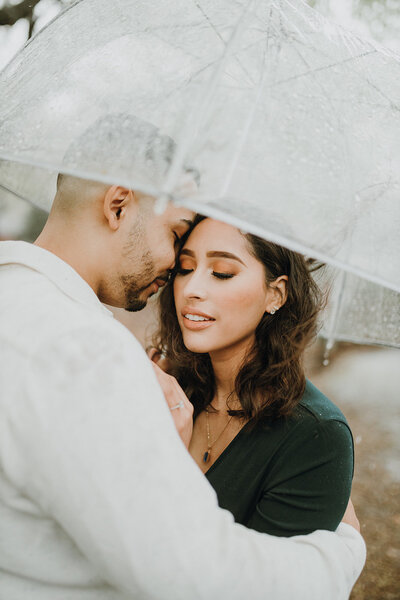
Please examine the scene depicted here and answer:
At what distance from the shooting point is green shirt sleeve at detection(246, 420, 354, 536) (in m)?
2.10

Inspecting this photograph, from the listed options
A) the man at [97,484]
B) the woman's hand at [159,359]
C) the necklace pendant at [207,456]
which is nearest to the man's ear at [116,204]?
the man at [97,484]

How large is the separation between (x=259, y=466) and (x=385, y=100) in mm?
1579

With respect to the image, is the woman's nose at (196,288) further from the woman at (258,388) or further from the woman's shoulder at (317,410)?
the woman's shoulder at (317,410)

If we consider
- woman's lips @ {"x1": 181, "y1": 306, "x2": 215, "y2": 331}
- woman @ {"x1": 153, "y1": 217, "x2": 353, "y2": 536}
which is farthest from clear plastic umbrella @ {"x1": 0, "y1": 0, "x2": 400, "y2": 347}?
woman's lips @ {"x1": 181, "y1": 306, "x2": 215, "y2": 331}

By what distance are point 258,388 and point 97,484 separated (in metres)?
1.58

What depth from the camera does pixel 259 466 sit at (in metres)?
2.39

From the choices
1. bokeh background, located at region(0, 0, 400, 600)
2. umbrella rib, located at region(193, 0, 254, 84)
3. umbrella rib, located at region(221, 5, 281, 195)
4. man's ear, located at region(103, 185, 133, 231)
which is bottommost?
bokeh background, located at region(0, 0, 400, 600)

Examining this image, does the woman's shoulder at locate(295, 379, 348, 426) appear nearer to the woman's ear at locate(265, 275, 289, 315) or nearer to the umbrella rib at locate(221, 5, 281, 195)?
the woman's ear at locate(265, 275, 289, 315)

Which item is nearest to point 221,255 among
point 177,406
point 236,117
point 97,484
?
point 177,406

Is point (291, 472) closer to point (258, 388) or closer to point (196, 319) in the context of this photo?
point (258, 388)

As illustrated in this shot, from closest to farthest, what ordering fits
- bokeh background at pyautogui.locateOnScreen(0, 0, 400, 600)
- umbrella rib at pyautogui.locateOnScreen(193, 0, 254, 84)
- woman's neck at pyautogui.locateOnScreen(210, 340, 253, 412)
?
1. umbrella rib at pyautogui.locateOnScreen(193, 0, 254, 84)
2. woman's neck at pyautogui.locateOnScreen(210, 340, 253, 412)
3. bokeh background at pyautogui.locateOnScreen(0, 0, 400, 600)

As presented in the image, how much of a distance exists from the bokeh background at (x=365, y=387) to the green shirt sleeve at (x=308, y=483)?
1.61m

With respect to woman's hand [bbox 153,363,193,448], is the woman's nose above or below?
Answer: above

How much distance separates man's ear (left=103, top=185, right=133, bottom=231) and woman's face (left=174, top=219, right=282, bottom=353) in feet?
2.04
